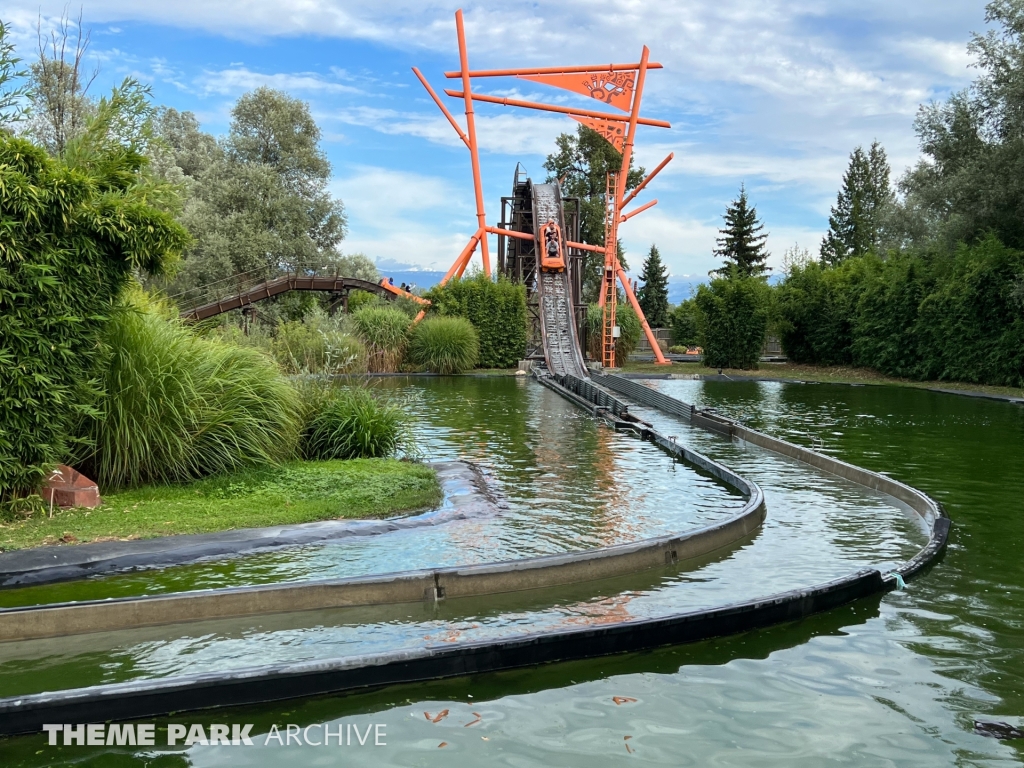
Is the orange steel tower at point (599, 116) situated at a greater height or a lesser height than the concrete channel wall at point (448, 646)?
greater

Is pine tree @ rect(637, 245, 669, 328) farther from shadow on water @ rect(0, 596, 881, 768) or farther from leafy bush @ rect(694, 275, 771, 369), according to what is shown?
shadow on water @ rect(0, 596, 881, 768)

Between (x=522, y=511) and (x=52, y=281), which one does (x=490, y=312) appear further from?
(x=52, y=281)

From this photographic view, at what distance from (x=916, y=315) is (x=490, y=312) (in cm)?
1398

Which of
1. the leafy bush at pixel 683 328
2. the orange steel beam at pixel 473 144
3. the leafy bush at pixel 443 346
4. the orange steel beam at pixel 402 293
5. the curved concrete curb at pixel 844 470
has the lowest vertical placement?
the curved concrete curb at pixel 844 470

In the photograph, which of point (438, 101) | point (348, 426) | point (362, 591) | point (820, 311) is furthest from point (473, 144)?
point (362, 591)

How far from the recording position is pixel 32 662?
472 centimetres

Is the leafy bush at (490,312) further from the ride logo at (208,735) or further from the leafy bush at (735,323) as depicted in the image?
the ride logo at (208,735)

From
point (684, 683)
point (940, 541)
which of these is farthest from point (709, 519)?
point (684, 683)

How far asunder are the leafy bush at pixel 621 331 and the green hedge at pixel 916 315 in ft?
18.4

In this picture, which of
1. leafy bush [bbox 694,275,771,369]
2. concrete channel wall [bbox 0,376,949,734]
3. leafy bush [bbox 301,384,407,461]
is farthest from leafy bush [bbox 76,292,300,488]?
leafy bush [bbox 694,275,771,369]

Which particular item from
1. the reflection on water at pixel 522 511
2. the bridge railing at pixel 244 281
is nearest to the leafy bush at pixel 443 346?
the bridge railing at pixel 244 281

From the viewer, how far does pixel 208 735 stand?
Answer: 13.0ft

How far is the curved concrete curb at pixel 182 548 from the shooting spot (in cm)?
610

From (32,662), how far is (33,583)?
145cm
